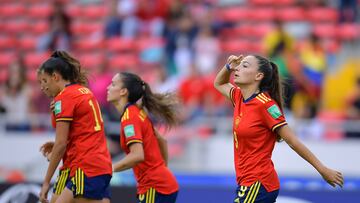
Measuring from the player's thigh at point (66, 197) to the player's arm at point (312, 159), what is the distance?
68.2 inches

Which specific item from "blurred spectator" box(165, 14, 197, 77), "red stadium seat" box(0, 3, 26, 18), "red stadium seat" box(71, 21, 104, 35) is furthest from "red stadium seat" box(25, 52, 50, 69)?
"blurred spectator" box(165, 14, 197, 77)

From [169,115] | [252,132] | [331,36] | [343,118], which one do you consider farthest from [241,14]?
[252,132]

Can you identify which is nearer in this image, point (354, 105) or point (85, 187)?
point (85, 187)

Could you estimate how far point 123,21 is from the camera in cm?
1574

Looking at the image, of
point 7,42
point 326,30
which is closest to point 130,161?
point 326,30

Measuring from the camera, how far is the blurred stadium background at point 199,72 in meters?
11.0

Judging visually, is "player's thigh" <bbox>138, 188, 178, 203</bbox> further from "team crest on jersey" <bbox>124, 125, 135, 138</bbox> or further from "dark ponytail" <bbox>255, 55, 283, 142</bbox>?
"dark ponytail" <bbox>255, 55, 283, 142</bbox>

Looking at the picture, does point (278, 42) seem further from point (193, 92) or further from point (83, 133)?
point (83, 133)

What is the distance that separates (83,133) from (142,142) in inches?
27.3

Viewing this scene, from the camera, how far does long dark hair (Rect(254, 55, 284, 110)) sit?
281 inches

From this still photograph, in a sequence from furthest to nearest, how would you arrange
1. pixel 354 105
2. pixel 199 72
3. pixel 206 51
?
pixel 206 51
pixel 199 72
pixel 354 105

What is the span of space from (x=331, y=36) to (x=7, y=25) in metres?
6.47

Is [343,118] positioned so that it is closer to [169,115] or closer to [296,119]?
[296,119]

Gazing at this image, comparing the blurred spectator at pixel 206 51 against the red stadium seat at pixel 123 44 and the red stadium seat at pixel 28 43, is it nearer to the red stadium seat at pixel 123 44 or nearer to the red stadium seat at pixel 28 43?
the red stadium seat at pixel 123 44
